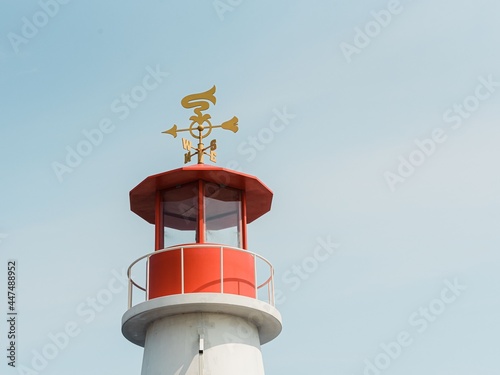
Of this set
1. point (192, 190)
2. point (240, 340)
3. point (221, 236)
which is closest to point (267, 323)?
point (240, 340)

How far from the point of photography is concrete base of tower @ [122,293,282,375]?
62.0 ft

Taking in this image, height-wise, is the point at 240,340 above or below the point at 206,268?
below

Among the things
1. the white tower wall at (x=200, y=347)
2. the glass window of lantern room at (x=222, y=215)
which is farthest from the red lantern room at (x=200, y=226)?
the white tower wall at (x=200, y=347)

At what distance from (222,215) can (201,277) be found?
1.97 m

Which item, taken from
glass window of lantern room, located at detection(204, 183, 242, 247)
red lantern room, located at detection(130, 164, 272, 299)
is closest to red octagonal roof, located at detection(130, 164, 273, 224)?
red lantern room, located at detection(130, 164, 272, 299)

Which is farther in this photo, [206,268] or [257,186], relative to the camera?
[257,186]

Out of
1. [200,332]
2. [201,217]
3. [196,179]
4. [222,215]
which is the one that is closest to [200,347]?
[200,332]

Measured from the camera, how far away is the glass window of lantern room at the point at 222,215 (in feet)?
66.5

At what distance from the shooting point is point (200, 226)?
19922 mm

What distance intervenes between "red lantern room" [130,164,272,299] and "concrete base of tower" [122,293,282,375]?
41 cm

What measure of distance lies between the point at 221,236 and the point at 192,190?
50.3 inches

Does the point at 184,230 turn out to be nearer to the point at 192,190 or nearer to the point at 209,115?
the point at 192,190

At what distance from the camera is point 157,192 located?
822 inches

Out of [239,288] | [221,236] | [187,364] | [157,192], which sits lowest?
[187,364]
